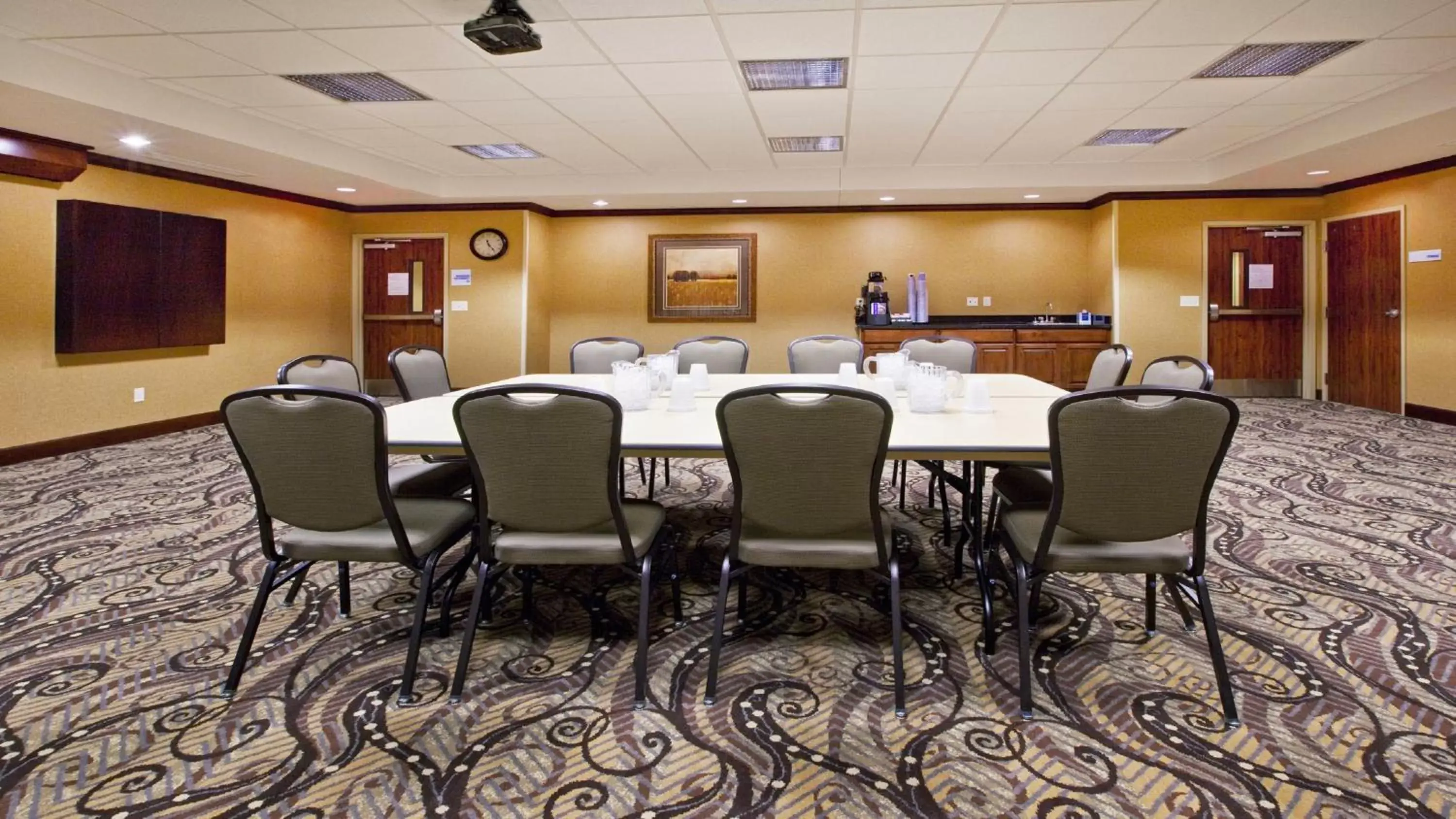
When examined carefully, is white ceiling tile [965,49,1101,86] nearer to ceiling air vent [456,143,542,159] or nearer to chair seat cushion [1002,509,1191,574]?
→ chair seat cushion [1002,509,1191,574]

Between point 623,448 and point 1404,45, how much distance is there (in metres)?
5.15

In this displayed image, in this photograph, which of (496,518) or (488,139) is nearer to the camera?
(496,518)

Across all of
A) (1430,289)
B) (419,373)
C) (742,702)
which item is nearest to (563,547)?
(742,702)

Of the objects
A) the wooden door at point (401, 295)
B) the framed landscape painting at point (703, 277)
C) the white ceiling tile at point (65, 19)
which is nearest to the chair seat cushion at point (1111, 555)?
the white ceiling tile at point (65, 19)

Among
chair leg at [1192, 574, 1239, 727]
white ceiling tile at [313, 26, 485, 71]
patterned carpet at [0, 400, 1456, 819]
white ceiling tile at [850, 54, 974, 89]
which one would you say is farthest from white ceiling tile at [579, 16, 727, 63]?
chair leg at [1192, 574, 1239, 727]

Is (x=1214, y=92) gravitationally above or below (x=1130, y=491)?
above

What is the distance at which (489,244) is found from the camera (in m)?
9.16

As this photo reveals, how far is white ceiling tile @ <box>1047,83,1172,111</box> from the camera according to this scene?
16.0ft

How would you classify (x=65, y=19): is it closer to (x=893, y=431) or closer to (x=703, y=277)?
(x=893, y=431)

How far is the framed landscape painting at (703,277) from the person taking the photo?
9.47 metres

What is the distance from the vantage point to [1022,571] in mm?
2129

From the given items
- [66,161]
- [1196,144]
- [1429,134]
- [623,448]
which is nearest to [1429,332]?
[1429,134]

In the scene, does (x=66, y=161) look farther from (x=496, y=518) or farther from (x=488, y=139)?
(x=496, y=518)

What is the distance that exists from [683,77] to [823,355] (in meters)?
2.02
